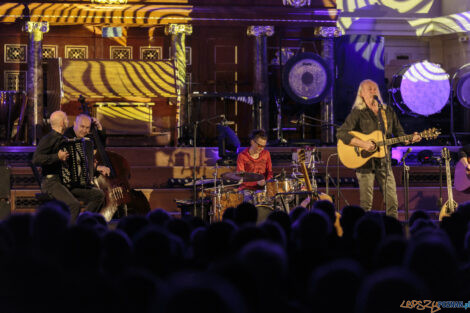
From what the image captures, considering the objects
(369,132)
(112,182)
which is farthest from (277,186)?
(112,182)

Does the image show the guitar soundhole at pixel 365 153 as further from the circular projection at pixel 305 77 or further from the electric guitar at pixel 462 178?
the circular projection at pixel 305 77

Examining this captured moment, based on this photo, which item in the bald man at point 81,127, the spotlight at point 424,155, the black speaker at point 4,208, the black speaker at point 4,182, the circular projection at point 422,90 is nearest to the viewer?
the bald man at point 81,127

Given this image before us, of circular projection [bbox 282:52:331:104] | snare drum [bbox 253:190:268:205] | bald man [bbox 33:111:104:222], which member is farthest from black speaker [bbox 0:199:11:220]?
circular projection [bbox 282:52:331:104]

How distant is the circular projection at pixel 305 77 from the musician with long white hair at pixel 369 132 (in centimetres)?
546

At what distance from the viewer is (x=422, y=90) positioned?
13.7 m

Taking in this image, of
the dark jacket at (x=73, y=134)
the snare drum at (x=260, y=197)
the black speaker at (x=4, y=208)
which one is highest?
the dark jacket at (x=73, y=134)

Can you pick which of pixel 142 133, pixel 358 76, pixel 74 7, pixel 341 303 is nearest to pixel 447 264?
pixel 341 303

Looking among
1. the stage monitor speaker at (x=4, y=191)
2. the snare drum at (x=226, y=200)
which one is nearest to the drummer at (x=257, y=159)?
the snare drum at (x=226, y=200)

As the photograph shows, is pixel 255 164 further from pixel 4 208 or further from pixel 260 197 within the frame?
pixel 4 208

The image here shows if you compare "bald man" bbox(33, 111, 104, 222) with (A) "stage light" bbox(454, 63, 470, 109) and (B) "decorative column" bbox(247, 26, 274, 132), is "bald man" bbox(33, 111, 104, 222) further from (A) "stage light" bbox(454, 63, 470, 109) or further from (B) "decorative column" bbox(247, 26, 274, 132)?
(A) "stage light" bbox(454, 63, 470, 109)

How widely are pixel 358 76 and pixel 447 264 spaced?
13.0 m

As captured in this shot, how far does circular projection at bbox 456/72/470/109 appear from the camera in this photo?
13461 mm

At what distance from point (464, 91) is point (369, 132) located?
6.99 m

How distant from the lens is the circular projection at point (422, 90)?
1372 centimetres
